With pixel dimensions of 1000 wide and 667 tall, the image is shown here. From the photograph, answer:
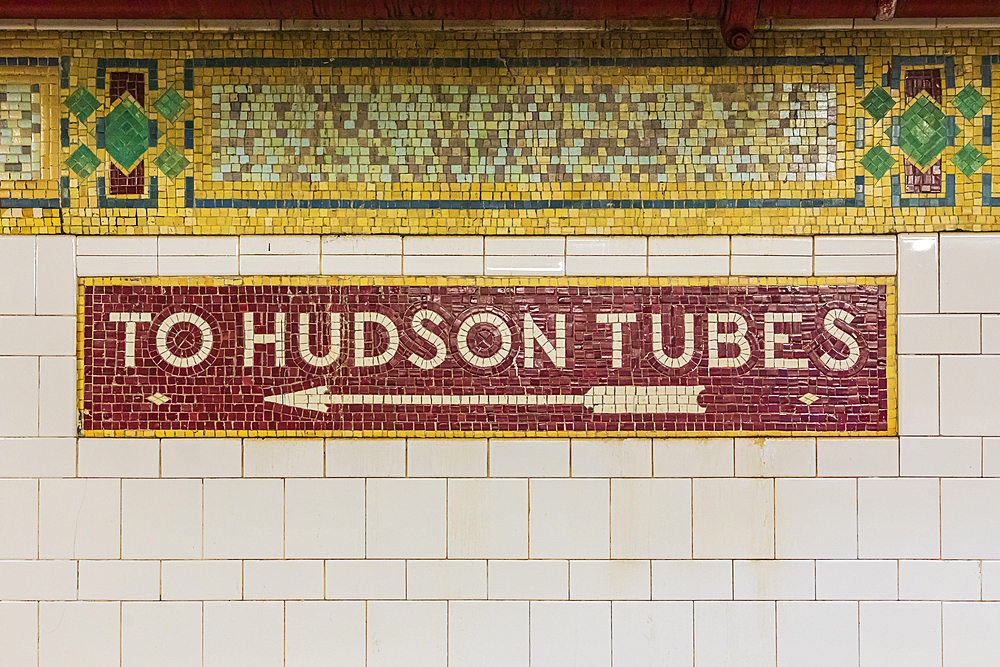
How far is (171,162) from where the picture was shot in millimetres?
1791

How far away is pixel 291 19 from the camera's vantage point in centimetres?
176

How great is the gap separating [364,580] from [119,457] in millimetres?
772

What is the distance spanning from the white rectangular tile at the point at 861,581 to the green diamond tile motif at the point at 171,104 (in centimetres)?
224

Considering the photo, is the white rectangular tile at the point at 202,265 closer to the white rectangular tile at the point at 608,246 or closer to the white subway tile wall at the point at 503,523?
the white subway tile wall at the point at 503,523

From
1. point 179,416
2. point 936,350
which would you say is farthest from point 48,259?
point 936,350

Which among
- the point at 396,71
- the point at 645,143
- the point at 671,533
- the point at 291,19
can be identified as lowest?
the point at 671,533

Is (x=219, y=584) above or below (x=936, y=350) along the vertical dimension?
below

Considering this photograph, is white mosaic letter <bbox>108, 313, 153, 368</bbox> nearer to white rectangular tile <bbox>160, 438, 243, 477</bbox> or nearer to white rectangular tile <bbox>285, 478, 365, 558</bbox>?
white rectangular tile <bbox>160, 438, 243, 477</bbox>

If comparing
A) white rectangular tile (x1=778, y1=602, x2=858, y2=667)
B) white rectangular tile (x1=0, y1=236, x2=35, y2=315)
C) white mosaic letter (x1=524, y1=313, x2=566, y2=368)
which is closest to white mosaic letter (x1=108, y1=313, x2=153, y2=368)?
white rectangular tile (x1=0, y1=236, x2=35, y2=315)

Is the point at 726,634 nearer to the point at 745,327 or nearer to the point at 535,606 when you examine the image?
the point at 535,606

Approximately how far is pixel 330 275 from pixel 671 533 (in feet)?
3.97

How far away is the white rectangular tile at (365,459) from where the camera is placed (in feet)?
5.87

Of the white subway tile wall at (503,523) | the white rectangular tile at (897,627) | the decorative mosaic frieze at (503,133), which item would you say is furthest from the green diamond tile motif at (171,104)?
the white rectangular tile at (897,627)

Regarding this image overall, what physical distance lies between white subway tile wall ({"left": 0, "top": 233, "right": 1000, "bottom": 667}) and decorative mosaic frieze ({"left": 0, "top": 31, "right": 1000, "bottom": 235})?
9cm
